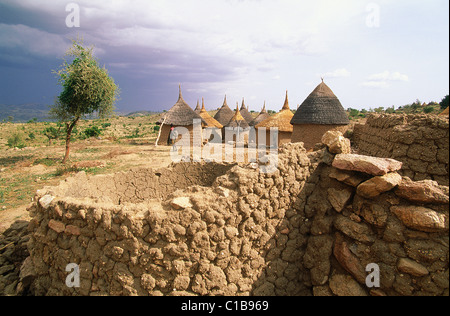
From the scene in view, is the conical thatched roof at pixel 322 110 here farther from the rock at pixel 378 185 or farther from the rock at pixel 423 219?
the rock at pixel 423 219

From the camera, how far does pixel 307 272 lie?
10.5 feet

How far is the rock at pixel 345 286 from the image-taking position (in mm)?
2750

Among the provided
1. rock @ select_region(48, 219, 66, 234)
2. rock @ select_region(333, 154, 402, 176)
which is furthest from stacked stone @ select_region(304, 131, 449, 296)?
rock @ select_region(48, 219, 66, 234)

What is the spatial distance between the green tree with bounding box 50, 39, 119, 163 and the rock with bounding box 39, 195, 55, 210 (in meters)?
10.2

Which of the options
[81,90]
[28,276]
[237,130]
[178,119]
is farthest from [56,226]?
[237,130]

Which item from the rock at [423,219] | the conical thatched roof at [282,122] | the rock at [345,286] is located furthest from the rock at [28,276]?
the conical thatched roof at [282,122]

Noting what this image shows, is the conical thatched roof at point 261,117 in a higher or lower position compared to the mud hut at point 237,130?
higher

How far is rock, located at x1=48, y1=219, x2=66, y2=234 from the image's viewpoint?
289cm

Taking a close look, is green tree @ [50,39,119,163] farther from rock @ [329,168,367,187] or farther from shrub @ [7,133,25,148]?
rock @ [329,168,367,187]

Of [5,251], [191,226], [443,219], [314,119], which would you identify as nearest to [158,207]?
[191,226]

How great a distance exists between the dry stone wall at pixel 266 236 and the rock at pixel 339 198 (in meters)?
0.01

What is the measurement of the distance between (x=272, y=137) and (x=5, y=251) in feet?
54.1

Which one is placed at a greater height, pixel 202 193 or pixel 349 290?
pixel 202 193
